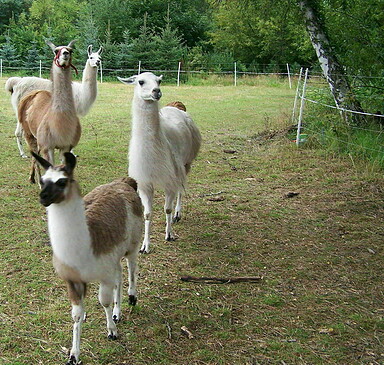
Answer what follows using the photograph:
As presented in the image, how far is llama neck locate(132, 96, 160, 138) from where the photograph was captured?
15.1ft

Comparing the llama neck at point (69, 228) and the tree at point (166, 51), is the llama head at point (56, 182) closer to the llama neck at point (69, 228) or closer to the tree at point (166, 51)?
the llama neck at point (69, 228)

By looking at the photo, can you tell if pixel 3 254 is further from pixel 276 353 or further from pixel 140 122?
pixel 276 353

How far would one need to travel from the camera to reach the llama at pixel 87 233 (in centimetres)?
253

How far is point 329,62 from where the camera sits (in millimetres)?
8930

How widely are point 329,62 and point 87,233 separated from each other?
7519 mm

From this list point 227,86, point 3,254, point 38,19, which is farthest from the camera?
point 38,19

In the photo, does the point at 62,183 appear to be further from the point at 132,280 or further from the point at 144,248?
the point at 144,248

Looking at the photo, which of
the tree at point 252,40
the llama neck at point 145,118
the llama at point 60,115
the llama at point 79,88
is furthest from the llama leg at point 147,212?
the tree at point 252,40

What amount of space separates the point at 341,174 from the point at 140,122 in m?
3.86

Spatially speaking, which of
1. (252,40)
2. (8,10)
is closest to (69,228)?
(252,40)

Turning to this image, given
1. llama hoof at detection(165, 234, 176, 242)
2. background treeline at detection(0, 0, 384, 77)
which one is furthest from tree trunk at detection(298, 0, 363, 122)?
background treeline at detection(0, 0, 384, 77)

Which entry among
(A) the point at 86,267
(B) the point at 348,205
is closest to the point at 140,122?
(A) the point at 86,267

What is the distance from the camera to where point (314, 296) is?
12.3ft

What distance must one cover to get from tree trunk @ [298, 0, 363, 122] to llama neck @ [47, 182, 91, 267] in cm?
696
